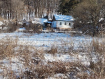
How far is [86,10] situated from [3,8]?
132 ft

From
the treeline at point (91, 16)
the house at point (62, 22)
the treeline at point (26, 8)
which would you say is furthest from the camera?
the treeline at point (26, 8)

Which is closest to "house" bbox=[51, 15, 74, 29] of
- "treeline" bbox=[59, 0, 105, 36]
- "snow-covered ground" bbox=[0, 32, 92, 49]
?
"treeline" bbox=[59, 0, 105, 36]

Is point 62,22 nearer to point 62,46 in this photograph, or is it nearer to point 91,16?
point 91,16

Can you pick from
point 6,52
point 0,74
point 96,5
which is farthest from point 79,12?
point 0,74

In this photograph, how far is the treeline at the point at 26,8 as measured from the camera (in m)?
41.2

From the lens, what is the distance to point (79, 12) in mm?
15133

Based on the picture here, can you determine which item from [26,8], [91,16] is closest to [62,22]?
[91,16]

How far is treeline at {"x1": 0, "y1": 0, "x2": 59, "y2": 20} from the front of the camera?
41.2 m

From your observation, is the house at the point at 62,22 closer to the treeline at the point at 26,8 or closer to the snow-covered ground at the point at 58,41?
the treeline at the point at 26,8

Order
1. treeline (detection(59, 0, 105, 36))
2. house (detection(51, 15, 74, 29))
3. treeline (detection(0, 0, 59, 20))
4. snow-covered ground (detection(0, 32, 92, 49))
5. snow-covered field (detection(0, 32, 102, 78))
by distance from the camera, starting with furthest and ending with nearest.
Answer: treeline (detection(0, 0, 59, 20))
house (detection(51, 15, 74, 29))
treeline (detection(59, 0, 105, 36))
snow-covered ground (detection(0, 32, 92, 49))
snow-covered field (detection(0, 32, 102, 78))

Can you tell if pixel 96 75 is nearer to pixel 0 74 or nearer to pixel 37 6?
pixel 0 74

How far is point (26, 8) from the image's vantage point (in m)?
50.8

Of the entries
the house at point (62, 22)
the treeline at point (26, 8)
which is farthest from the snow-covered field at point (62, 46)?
the treeline at point (26, 8)

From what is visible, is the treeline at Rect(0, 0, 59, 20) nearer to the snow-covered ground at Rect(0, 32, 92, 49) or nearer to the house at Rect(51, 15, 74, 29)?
the house at Rect(51, 15, 74, 29)
